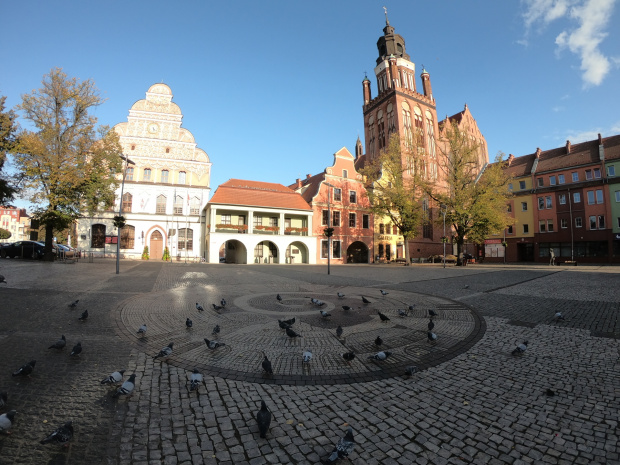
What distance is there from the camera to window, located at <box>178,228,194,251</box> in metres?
38.2

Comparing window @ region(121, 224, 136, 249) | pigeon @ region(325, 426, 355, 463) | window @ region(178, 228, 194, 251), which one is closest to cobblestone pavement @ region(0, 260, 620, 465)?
pigeon @ region(325, 426, 355, 463)

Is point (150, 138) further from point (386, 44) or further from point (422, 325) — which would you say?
point (386, 44)

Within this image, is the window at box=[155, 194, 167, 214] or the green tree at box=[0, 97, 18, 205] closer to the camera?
the green tree at box=[0, 97, 18, 205]

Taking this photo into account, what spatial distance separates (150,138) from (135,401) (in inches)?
1666

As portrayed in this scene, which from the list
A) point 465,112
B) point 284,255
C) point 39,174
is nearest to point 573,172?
point 465,112

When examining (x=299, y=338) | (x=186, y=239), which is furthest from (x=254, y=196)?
(x=299, y=338)

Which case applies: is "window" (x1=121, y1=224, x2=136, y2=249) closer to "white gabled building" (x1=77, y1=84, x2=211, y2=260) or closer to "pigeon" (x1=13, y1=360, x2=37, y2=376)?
"white gabled building" (x1=77, y1=84, x2=211, y2=260)

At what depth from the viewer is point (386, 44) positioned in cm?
5512

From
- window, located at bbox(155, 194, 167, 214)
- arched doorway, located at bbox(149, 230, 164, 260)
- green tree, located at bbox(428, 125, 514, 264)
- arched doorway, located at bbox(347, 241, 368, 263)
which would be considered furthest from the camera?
arched doorway, located at bbox(347, 241, 368, 263)

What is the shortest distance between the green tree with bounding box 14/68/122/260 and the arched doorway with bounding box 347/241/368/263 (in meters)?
30.5

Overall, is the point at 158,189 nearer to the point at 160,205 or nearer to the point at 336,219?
the point at 160,205

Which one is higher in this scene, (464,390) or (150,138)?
(150,138)

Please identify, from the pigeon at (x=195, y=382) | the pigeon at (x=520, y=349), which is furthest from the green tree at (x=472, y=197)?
the pigeon at (x=195, y=382)

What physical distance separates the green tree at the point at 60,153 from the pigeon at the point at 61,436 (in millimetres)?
26581
